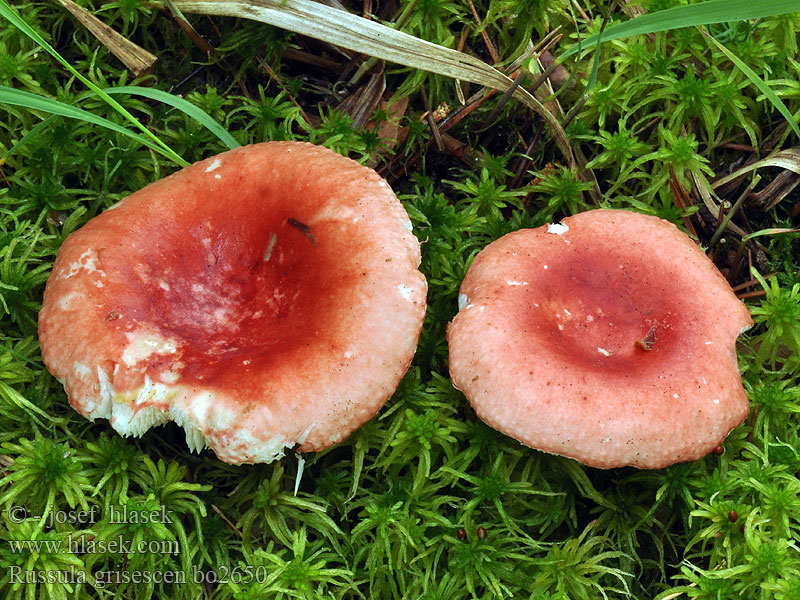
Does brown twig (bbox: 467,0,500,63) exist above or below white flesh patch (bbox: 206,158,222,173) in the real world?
above

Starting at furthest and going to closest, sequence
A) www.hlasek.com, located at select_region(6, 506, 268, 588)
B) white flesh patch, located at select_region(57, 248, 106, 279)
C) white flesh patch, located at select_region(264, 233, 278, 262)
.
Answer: white flesh patch, located at select_region(264, 233, 278, 262) → white flesh patch, located at select_region(57, 248, 106, 279) → www.hlasek.com, located at select_region(6, 506, 268, 588)

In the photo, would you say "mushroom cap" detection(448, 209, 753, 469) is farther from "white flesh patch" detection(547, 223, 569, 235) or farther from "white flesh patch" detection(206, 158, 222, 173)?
"white flesh patch" detection(206, 158, 222, 173)

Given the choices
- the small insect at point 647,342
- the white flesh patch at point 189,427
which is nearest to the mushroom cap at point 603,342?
the small insect at point 647,342

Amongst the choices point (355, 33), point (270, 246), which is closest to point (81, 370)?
point (270, 246)

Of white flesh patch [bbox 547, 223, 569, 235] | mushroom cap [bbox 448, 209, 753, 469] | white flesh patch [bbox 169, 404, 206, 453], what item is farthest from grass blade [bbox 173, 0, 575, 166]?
white flesh patch [bbox 169, 404, 206, 453]

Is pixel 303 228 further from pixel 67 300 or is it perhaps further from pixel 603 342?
pixel 603 342

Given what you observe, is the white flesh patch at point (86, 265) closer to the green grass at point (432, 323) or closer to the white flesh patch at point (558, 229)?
the green grass at point (432, 323)
